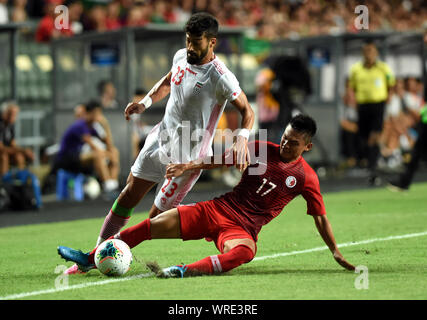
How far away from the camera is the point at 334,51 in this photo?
19.4 meters

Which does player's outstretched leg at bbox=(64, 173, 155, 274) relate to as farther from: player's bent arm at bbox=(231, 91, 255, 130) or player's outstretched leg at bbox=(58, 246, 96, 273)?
player's bent arm at bbox=(231, 91, 255, 130)

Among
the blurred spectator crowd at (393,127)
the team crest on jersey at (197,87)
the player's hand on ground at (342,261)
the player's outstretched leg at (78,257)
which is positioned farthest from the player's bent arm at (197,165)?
the blurred spectator crowd at (393,127)

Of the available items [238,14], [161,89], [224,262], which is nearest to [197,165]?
[224,262]

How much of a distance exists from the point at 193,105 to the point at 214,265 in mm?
1374

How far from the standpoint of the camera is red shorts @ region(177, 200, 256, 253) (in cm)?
725

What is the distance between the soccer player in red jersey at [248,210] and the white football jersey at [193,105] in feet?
1.46

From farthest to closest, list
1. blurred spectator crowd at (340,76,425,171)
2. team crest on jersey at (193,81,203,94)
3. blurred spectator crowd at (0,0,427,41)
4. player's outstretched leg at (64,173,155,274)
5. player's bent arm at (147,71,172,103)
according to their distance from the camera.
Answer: blurred spectator crowd at (340,76,425,171) < blurred spectator crowd at (0,0,427,41) < player's bent arm at (147,71,172,103) < player's outstretched leg at (64,173,155,274) < team crest on jersey at (193,81,203,94)

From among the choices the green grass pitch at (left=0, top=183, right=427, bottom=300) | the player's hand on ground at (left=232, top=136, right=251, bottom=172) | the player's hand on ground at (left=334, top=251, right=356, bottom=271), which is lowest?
the green grass pitch at (left=0, top=183, right=427, bottom=300)

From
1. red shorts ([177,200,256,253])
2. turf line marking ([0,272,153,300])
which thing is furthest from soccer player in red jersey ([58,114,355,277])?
turf line marking ([0,272,153,300])

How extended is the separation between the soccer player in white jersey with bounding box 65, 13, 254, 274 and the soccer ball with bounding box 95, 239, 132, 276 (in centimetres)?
37

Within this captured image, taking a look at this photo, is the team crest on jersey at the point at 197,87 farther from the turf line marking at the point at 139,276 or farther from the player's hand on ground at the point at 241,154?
the turf line marking at the point at 139,276

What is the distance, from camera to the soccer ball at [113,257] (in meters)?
7.07

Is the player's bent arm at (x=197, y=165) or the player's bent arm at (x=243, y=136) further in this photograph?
the player's bent arm at (x=197, y=165)
